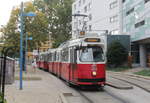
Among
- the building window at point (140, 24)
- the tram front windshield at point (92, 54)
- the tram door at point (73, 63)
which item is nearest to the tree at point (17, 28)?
Result: the building window at point (140, 24)

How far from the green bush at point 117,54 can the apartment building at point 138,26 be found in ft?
8.00

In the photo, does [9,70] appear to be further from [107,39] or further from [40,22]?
[107,39]

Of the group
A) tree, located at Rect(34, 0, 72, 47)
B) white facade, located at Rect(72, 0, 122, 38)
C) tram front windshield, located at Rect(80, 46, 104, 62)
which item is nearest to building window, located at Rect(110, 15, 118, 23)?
white facade, located at Rect(72, 0, 122, 38)

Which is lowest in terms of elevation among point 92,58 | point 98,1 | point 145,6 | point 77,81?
point 77,81

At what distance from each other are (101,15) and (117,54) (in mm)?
16550

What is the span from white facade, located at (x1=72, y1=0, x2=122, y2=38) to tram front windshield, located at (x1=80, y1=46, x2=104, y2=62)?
24431 millimetres

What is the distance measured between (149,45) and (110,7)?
494 inches

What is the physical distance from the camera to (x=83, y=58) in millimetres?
15852

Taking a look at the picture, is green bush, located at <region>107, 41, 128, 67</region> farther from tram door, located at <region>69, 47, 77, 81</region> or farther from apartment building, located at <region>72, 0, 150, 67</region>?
tram door, located at <region>69, 47, 77, 81</region>

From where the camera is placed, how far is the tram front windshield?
51.8 ft

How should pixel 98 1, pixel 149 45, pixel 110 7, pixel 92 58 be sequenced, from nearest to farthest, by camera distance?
1. pixel 92 58
2. pixel 149 45
3. pixel 110 7
4. pixel 98 1

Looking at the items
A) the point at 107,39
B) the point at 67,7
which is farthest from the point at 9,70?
the point at 67,7

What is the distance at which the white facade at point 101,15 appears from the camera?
4888 centimetres

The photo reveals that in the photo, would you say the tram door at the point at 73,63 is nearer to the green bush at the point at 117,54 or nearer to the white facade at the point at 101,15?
the white facade at the point at 101,15
